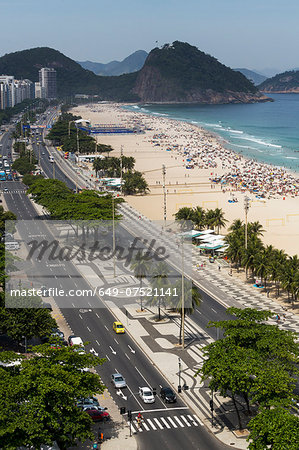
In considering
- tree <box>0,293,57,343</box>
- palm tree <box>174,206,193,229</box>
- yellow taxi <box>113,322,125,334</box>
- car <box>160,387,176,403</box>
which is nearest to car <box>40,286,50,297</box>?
yellow taxi <box>113,322,125,334</box>

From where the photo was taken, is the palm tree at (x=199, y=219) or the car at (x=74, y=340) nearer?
the car at (x=74, y=340)

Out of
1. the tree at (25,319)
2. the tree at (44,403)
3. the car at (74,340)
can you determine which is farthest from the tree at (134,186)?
the tree at (44,403)

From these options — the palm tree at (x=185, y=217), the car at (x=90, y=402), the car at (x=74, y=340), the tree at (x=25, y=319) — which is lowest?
the car at (x=90, y=402)

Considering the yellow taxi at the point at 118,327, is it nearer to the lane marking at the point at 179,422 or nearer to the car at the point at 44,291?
the car at the point at 44,291

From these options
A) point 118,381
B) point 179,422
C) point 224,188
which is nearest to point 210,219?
point 224,188

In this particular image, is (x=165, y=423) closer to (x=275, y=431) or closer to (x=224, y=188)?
(x=275, y=431)

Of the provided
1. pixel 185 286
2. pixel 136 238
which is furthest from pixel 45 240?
pixel 185 286
